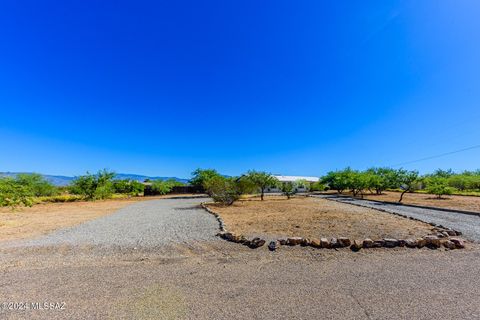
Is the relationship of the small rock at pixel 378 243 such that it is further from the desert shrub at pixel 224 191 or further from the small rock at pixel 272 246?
the desert shrub at pixel 224 191

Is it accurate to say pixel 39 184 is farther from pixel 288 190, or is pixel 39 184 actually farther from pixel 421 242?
pixel 421 242

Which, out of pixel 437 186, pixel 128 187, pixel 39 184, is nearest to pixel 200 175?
pixel 128 187

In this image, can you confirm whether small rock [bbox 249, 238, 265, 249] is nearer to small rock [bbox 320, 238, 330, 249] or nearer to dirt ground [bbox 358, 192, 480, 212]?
small rock [bbox 320, 238, 330, 249]

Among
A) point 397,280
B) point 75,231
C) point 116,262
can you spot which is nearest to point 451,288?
point 397,280

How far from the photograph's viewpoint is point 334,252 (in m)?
5.73

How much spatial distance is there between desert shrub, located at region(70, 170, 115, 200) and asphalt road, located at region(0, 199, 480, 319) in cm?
2421

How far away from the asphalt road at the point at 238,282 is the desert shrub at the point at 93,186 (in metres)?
24.2

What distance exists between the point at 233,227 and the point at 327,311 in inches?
237

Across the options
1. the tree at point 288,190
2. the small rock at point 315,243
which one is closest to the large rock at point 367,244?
the small rock at point 315,243

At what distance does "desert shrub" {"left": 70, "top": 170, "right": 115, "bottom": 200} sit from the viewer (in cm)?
2767

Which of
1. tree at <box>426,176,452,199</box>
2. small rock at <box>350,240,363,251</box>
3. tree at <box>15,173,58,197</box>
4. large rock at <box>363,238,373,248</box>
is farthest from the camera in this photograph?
tree at <box>15,173,58,197</box>

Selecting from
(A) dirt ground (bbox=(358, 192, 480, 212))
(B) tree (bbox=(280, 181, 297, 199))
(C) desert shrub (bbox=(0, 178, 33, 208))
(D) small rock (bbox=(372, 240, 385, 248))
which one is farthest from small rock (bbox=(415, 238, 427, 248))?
(B) tree (bbox=(280, 181, 297, 199))

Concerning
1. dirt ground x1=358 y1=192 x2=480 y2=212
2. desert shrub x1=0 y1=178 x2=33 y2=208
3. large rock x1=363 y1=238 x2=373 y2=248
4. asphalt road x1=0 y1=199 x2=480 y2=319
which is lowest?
asphalt road x1=0 y1=199 x2=480 y2=319

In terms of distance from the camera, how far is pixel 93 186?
2845 centimetres
